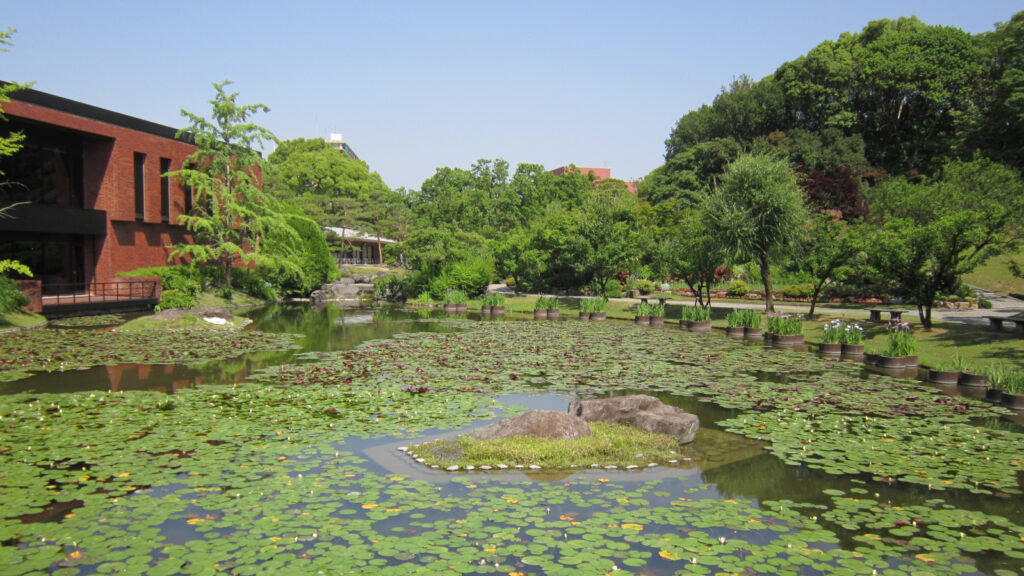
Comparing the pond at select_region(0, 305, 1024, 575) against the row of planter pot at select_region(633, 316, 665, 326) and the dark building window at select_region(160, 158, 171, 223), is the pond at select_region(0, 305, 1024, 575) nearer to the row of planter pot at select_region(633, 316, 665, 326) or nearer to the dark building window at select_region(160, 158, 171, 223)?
the row of planter pot at select_region(633, 316, 665, 326)

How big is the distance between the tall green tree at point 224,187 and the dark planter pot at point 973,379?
35.2m

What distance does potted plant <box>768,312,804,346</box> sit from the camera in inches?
877

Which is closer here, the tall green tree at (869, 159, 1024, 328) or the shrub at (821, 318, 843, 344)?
the shrub at (821, 318, 843, 344)

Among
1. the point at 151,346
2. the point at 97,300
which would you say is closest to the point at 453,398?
the point at 151,346

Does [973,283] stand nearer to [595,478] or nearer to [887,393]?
[887,393]

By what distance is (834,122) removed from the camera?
56.1 meters

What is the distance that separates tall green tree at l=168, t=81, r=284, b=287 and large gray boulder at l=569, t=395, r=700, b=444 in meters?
32.1

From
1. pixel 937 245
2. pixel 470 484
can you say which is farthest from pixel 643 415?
pixel 937 245

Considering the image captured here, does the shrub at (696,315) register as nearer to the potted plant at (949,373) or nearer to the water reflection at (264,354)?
the water reflection at (264,354)

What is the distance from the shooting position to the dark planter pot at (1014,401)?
12891 millimetres

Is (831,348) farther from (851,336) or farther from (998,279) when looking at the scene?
(998,279)

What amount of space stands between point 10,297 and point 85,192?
45.9ft

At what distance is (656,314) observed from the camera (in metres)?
30.1

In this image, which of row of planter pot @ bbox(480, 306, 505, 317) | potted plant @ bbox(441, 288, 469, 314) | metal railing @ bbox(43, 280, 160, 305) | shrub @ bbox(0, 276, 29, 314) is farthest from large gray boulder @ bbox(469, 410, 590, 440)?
metal railing @ bbox(43, 280, 160, 305)
